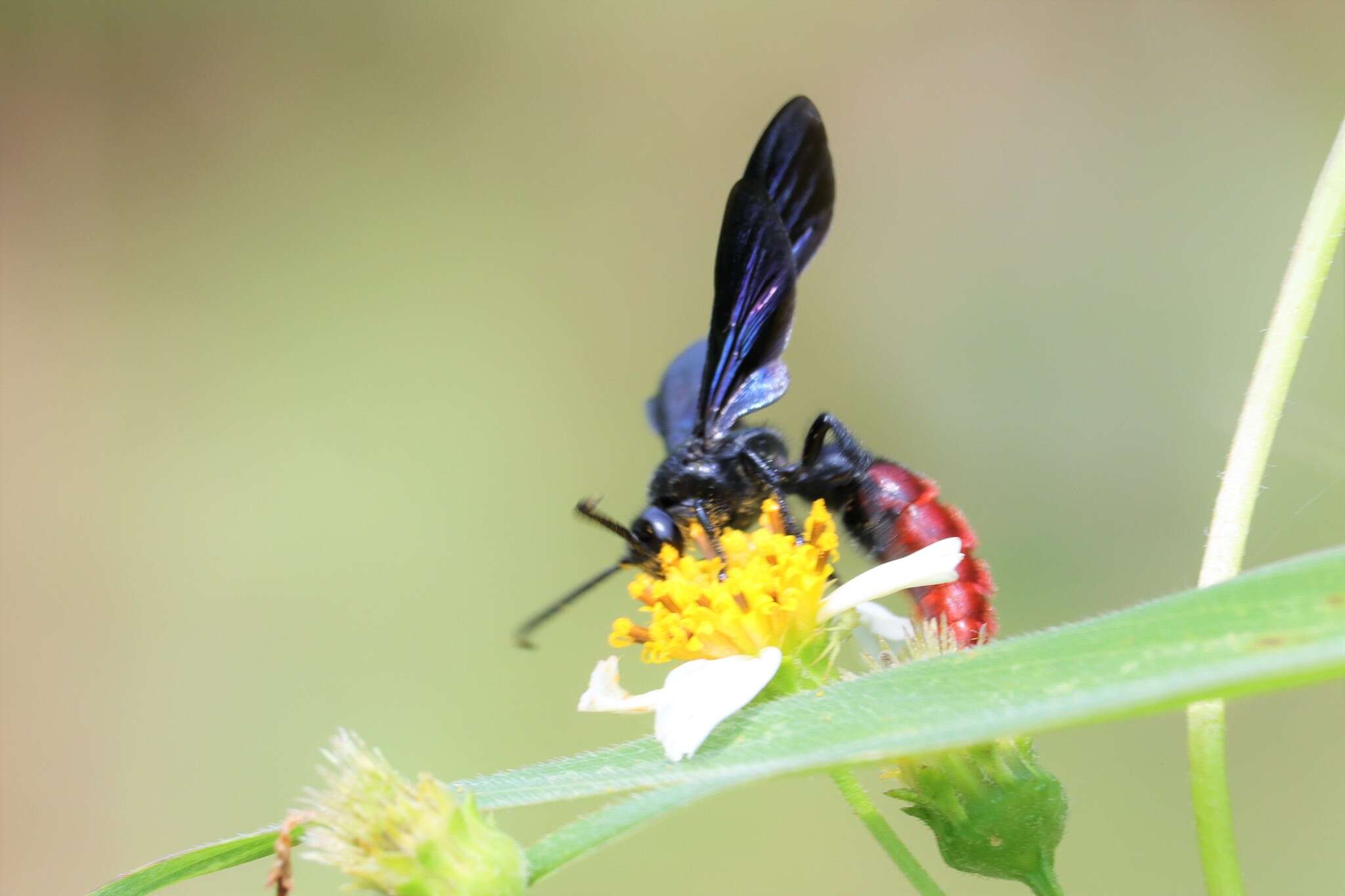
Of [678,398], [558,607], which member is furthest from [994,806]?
[678,398]

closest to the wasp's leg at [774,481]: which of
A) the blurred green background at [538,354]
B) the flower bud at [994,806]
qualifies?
the flower bud at [994,806]

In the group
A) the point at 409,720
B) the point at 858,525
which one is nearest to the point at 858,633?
the point at 858,525

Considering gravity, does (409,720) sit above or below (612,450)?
below

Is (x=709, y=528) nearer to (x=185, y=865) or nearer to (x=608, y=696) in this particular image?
(x=608, y=696)

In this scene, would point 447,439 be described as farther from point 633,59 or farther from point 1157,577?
point 1157,577

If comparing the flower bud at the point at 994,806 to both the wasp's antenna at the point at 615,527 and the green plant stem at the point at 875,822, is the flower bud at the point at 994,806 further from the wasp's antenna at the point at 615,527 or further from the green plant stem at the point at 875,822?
the wasp's antenna at the point at 615,527

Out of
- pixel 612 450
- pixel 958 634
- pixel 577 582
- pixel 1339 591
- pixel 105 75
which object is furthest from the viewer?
pixel 105 75
